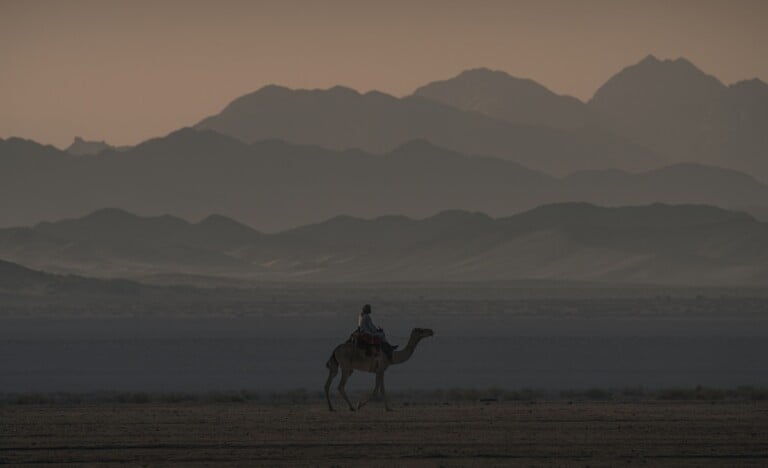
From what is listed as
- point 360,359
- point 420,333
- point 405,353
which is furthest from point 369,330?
point 420,333

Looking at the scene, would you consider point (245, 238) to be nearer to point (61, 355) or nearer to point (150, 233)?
point (150, 233)

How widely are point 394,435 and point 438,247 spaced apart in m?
144

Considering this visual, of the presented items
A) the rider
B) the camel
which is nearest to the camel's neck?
the camel

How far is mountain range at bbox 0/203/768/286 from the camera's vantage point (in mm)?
150625

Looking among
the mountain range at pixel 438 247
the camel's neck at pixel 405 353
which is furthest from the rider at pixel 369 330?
the mountain range at pixel 438 247

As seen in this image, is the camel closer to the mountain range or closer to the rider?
the rider

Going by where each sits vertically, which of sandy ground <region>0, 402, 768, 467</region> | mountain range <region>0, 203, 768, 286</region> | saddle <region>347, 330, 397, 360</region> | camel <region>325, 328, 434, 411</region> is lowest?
sandy ground <region>0, 402, 768, 467</region>

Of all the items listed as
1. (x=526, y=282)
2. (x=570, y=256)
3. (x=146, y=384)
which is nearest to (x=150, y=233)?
(x=570, y=256)

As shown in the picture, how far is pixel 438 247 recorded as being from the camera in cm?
16950

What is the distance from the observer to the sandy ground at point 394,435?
23.0 metres

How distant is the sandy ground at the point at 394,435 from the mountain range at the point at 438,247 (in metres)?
111

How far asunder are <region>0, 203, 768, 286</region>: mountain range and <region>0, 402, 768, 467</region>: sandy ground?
110711 millimetres

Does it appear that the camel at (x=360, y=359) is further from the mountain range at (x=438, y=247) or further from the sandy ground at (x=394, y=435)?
the mountain range at (x=438, y=247)

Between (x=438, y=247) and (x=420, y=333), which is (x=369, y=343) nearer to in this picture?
(x=420, y=333)
